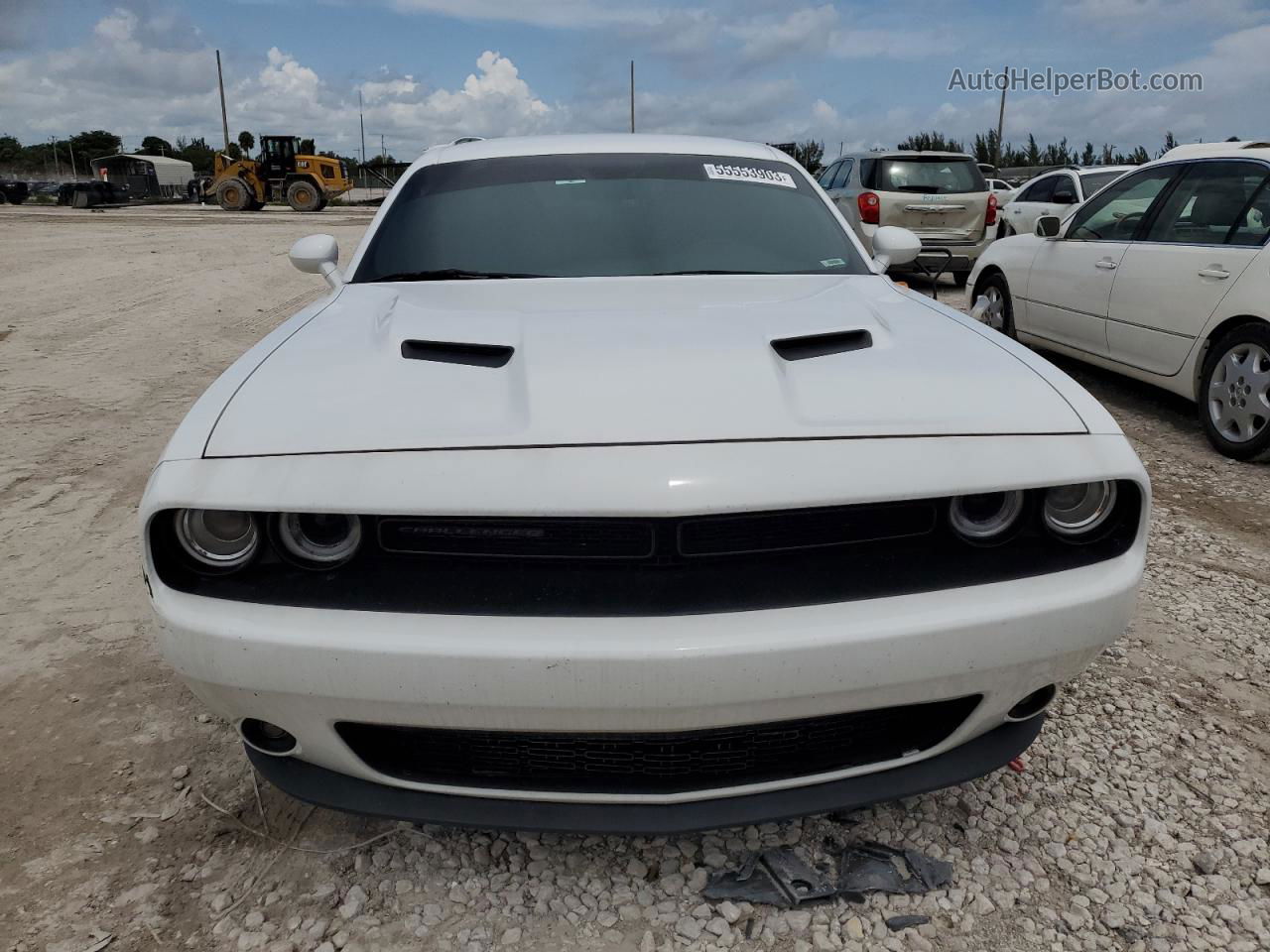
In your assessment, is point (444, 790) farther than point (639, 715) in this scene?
Yes

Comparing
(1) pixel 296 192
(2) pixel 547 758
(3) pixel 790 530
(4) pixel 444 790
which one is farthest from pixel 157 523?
(1) pixel 296 192

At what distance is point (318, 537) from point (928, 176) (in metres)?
9.96

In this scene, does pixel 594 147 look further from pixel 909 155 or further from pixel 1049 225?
pixel 909 155

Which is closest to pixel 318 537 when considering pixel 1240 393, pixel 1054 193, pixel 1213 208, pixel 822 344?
pixel 822 344

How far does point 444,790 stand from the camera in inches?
66.4

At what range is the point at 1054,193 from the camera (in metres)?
10.5

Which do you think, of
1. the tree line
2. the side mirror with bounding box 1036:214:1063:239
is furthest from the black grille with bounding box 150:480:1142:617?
the tree line

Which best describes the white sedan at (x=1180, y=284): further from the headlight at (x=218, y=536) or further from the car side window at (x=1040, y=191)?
the car side window at (x=1040, y=191)

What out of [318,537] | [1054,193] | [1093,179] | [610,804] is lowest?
[610,804]

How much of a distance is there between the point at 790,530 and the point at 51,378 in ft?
19.7

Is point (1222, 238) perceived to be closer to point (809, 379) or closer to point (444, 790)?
point (809, 379)

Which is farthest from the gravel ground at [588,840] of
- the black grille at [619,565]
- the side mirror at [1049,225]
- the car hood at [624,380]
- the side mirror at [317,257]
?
the side mirror at [1049,225]

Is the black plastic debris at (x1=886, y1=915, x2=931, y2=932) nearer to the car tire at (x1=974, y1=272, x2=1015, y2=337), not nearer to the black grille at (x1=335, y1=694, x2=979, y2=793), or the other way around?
the black grille at (x1=335, y1=694, x2=979, y2=793)

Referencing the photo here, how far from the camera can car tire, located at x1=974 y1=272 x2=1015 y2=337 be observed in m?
6.50
